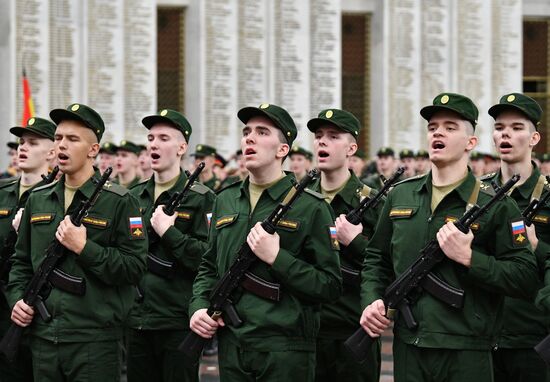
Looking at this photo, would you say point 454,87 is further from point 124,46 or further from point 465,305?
point 465,305

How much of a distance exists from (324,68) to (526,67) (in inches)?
234

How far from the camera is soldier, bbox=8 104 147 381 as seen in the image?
6.86 meters

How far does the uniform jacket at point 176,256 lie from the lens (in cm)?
852

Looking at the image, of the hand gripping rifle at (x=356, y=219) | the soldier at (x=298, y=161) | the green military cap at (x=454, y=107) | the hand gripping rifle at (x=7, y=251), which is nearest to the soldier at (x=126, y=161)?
the soldier at (x=298, y=161)

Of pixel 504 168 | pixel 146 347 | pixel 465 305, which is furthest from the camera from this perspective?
pixel 146 347

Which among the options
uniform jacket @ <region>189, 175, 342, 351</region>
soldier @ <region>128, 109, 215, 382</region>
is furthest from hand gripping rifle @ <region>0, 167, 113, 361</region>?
soldier @ <region>128, 109, 215, 382</region>

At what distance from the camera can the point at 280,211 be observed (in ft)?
21.7

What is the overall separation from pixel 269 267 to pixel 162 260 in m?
2.24

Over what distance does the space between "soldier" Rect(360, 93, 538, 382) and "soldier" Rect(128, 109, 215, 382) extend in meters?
2.17

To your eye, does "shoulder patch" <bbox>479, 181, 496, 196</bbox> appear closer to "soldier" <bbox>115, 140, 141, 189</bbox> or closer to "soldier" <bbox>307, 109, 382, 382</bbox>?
"soldier" <bbox>307, 109, 382, 382</bbox>

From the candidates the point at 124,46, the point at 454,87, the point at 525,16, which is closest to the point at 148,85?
the point at 124,46

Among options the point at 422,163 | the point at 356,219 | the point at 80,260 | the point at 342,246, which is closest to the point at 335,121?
the point at 356,219

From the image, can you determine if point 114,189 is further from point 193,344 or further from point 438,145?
point 438,145

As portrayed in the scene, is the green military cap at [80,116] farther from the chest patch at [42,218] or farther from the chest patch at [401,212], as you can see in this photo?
the chest patch at [401,212]
